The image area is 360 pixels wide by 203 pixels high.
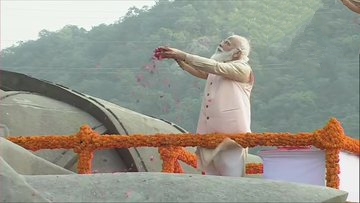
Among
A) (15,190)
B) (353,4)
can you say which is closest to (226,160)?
(353,4)

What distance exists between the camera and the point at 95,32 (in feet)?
54.4

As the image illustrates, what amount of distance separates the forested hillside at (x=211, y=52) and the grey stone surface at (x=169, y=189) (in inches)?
429

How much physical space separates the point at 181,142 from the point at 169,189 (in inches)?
139

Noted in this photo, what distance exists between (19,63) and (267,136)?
10.1m

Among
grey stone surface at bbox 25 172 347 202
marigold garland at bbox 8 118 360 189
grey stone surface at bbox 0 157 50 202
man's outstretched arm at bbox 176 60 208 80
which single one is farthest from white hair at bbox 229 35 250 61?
grey stone surface at bbox 0 157 50 202

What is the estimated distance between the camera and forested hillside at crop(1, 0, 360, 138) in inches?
598

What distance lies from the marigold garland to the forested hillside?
7.12 meters

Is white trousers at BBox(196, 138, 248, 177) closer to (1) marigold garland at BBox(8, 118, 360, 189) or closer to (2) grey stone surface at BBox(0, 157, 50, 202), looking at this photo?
(1) marigold garland at BBox(8, 118, 360, 189)

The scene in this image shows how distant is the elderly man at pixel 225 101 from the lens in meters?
6.10

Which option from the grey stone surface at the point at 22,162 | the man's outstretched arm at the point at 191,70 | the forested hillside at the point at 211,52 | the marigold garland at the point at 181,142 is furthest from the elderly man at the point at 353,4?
the forested hillside at the point at 211,52

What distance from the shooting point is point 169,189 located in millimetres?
3189

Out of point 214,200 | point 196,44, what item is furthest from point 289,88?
point 214,200

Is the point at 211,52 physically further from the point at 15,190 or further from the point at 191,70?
the point at 15,190

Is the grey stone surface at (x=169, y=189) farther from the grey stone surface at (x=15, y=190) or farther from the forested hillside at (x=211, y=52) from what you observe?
the forested hillside at (x=211, y=52)
